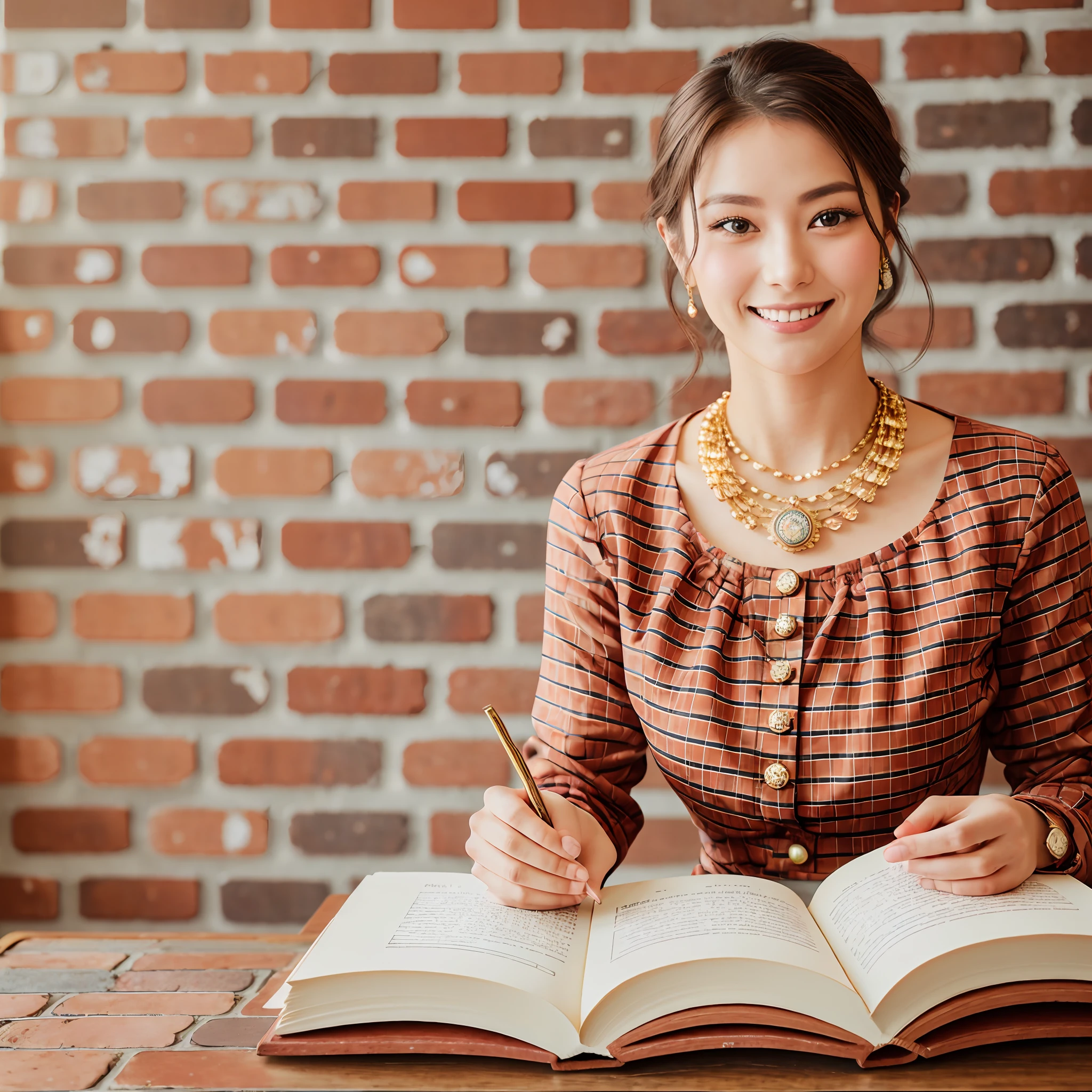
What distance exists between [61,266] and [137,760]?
73 cm

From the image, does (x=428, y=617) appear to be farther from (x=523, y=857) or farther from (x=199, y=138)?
(x=199, y=138)

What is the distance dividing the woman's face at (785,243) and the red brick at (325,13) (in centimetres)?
63

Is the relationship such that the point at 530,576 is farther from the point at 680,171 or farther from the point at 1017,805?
the point at 1017,805

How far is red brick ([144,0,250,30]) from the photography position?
1.33 m

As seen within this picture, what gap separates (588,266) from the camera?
133cm

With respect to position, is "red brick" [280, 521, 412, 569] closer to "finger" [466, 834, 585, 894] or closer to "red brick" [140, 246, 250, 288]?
"red brick" [140, 246, 250, 288]

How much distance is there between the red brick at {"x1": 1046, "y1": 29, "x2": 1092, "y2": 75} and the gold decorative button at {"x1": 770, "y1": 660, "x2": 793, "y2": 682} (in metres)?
0.94

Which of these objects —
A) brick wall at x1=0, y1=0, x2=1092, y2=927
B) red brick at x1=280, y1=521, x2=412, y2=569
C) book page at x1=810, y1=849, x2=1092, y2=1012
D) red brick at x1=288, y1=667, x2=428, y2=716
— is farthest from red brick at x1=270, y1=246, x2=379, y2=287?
book page at x1=810, y1=849, x2=1092, y2=1012

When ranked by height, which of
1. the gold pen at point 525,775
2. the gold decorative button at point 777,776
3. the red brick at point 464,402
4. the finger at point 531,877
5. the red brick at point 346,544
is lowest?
the finger at point 531,877

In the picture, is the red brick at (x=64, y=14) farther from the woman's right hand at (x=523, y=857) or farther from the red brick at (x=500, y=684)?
the woman's right hand at (x=523, y=857)

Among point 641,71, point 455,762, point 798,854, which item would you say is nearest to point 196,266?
point 641,71

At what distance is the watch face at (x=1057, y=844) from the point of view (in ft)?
2.72

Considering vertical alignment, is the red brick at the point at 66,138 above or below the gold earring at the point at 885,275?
above

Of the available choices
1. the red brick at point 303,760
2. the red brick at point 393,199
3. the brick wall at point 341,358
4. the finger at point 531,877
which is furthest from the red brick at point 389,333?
the finger at point 531,877
